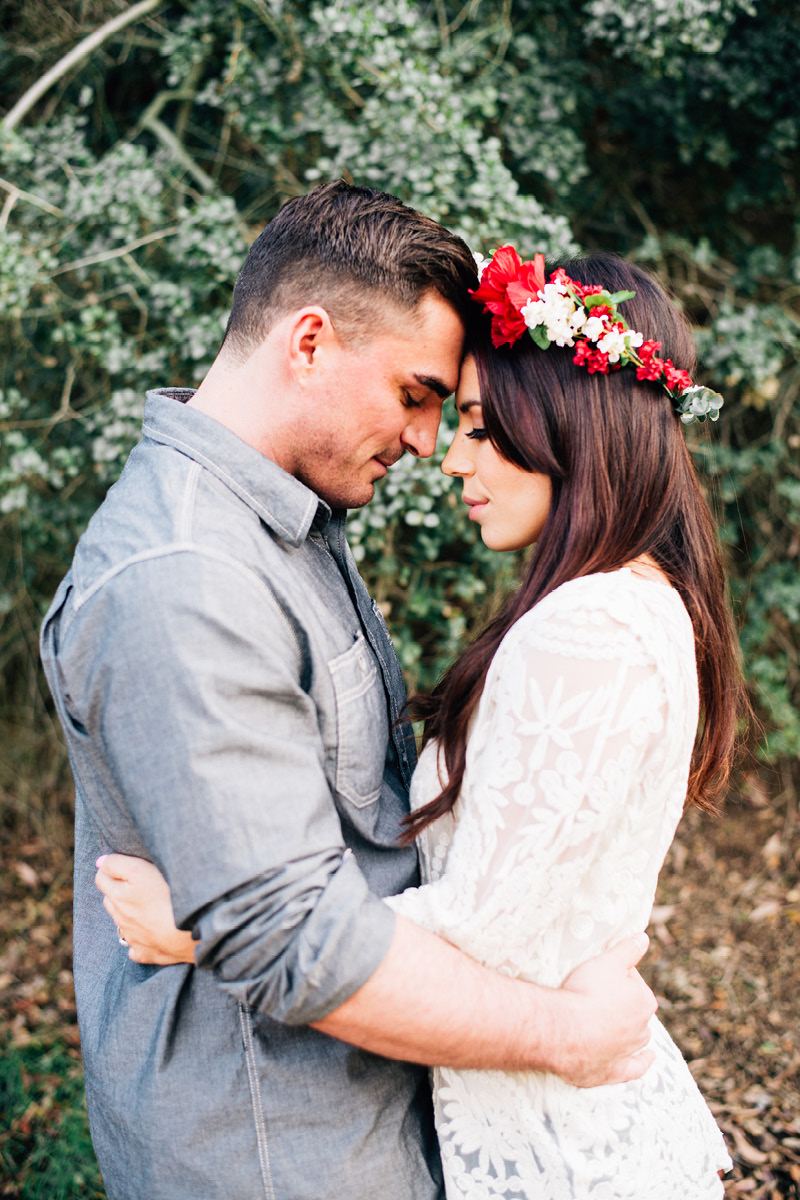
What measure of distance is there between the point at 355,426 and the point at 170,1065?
121cm

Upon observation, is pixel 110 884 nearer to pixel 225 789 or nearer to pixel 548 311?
pixel 225 789

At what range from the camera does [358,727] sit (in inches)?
62.8

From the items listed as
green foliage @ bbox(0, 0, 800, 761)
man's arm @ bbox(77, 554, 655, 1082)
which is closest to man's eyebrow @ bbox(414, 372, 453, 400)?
man's arm @ bbox(77, 554, 655, 1082)

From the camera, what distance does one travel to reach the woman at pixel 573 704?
1.39 metres

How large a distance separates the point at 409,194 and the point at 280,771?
2.43 metres

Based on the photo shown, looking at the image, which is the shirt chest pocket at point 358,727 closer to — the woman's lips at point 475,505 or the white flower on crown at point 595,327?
the woman's lips at point 475,505

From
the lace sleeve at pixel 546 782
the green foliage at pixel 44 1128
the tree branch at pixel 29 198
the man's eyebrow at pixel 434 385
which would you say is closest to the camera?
the lace sleeve at pixel 546 782

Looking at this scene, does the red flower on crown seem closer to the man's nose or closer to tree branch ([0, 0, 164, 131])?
the man's nose

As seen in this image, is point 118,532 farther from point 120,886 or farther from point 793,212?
point 793,212

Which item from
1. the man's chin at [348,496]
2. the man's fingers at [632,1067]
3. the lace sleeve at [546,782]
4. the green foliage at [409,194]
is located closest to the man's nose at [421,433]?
the man's chin at [348,496]

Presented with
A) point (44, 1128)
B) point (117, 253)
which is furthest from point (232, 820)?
point (44, 1128)

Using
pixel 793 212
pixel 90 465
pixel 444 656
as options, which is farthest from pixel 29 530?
pixel 793 212

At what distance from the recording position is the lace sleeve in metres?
1.37

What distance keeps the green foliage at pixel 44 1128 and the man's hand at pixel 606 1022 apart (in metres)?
2.34
